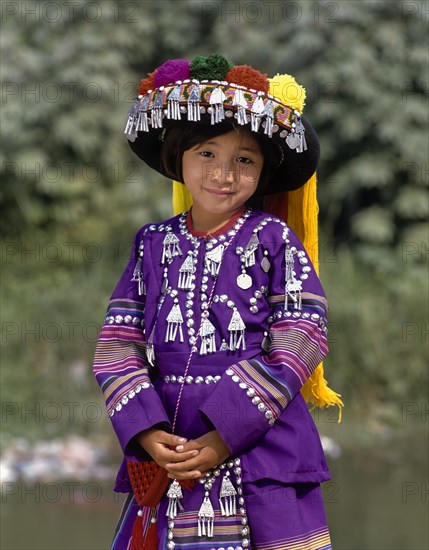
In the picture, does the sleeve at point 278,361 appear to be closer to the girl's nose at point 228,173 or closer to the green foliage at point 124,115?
the girl's nose at point 228,173

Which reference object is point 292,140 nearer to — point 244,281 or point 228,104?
point 228,104

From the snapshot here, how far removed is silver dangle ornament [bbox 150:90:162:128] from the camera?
2.41 m

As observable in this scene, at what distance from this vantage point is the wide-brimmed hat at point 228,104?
92.7 inches

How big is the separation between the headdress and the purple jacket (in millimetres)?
156

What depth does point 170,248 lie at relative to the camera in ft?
8.20

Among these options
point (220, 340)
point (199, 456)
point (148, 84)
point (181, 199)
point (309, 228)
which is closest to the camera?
point (199, 456)

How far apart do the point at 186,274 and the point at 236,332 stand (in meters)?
0.20

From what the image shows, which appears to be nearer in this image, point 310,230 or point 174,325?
point 174,325

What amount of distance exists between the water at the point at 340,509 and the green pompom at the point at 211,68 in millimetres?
2474

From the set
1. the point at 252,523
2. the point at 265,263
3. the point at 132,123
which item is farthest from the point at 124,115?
the point at 252,523

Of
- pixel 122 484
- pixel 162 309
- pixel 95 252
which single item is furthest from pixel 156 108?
pixel 95 252

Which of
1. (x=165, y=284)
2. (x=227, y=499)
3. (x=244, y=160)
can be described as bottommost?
(x=227, y=499)

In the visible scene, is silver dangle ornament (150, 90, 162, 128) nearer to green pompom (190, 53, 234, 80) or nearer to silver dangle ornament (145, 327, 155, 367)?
green pompom (190, 53, 234, 80)

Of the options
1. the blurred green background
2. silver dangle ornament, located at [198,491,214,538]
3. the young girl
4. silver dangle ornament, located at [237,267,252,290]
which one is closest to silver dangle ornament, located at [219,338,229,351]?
the young girl
